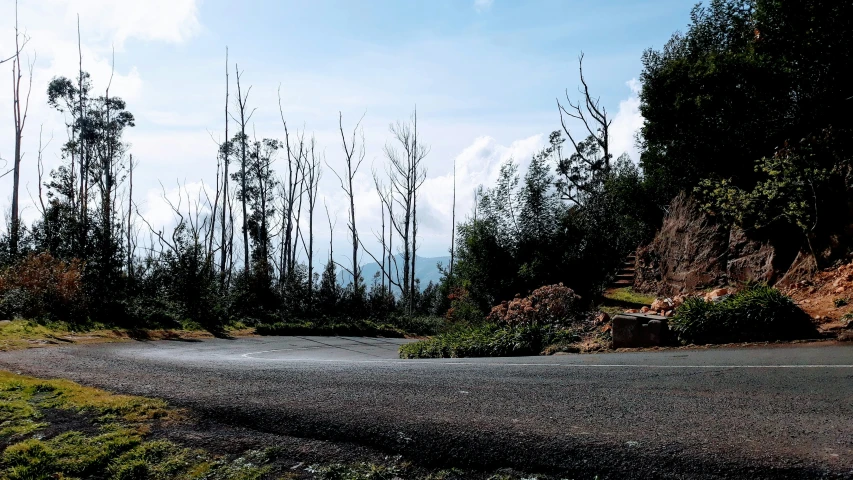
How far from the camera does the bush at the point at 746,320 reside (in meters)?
11.3

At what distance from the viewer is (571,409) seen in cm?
557

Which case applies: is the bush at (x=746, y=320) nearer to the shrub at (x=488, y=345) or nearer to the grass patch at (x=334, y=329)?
the shrub at (x=488, y=345)

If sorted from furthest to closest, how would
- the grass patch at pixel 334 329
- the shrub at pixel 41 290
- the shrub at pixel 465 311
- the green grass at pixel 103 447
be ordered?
the grass patch at pixel 334 329
the shrub at pixel 465 311
the shrub at pixel 41 290
the green grass at pixel 103 447

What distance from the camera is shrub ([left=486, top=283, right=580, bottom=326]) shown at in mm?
16328

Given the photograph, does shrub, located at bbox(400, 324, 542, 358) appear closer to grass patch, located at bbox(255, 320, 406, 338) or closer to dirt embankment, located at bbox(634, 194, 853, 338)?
dirt embankment, located at bbox(634, 194, 853, 338)

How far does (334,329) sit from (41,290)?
1341 cm

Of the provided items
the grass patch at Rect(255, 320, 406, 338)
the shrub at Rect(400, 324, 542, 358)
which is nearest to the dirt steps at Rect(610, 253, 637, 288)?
the shrub at Rect(400, 324, 542, 358)

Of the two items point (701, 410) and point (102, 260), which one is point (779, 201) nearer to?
point (701, 410)

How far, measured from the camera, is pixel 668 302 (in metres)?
15.3

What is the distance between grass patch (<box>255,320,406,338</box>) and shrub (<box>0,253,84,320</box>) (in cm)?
869

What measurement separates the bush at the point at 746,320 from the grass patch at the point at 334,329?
19.8 m

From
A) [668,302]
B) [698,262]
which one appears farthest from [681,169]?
[668,302]

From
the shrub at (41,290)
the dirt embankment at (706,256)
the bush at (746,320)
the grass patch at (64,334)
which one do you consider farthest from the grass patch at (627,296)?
the shrub at (41,290)

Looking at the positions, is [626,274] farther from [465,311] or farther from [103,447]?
[103,447]
